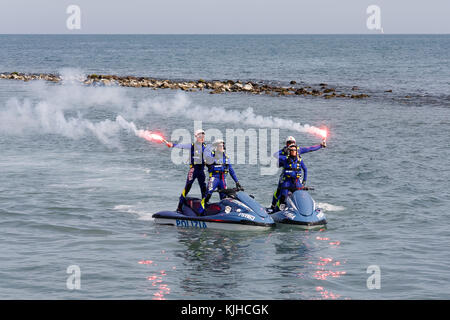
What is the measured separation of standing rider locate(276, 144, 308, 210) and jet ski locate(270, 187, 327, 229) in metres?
0.42

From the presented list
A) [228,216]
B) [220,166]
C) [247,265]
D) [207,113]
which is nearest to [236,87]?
[207,113]

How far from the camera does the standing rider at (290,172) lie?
2048cm

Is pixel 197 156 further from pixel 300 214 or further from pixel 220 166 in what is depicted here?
pixel 300 214

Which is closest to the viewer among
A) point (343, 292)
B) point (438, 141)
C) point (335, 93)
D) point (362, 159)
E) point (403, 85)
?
point (343, 292)

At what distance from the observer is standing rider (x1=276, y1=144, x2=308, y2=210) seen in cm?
2048

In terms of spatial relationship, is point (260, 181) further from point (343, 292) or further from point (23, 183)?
point (343, 292)

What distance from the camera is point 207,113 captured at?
4997 centimetres

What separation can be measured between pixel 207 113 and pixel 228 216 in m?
31.2

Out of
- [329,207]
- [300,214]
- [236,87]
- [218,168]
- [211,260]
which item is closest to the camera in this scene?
[211,260]

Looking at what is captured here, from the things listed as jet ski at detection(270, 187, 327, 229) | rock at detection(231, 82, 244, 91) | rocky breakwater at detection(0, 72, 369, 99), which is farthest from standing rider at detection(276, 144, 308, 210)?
rock at detection(231, 82, 244, 91)
